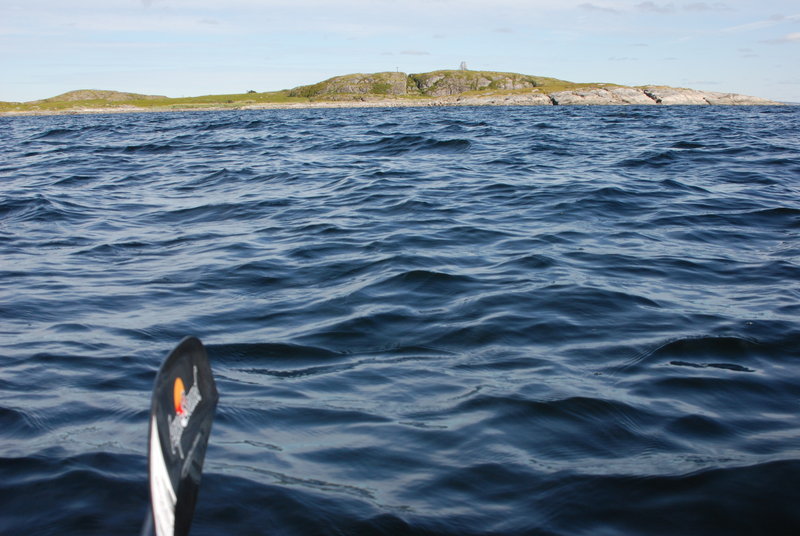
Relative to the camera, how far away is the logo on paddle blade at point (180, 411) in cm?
198

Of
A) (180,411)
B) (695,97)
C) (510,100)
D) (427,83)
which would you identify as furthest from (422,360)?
(427,83)

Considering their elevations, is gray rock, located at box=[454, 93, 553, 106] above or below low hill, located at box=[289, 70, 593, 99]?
below

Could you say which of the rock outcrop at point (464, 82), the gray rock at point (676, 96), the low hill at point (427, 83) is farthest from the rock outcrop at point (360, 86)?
the gray rock at point (676, 96)

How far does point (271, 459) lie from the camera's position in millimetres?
3512

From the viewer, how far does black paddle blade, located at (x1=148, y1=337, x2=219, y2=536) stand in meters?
1.80

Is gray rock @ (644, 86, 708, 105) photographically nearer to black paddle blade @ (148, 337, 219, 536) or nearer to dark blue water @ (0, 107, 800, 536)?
dark blue water @ (0, 107, 800, 536)

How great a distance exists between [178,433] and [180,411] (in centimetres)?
7

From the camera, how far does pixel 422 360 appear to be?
4.89m

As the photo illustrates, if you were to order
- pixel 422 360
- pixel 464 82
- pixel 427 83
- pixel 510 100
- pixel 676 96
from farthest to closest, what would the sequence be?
pixel 427 83
pixel 464 82
pixel 510 100
pixel 676 96
pixel 422 360

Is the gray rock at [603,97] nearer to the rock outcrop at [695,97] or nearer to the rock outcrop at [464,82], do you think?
the rock outcrop at [695,97]

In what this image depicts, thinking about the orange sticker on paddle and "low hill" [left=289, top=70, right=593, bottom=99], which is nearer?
the orange sticker on paddle

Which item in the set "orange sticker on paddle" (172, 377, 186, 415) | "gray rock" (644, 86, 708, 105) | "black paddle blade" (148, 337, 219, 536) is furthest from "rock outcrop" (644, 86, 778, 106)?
"orange sticker on paddle" (172, 377, 186, 415)

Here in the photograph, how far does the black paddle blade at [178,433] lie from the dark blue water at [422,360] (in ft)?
2.80

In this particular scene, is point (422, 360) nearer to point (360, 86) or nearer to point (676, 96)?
point (676, 96)
